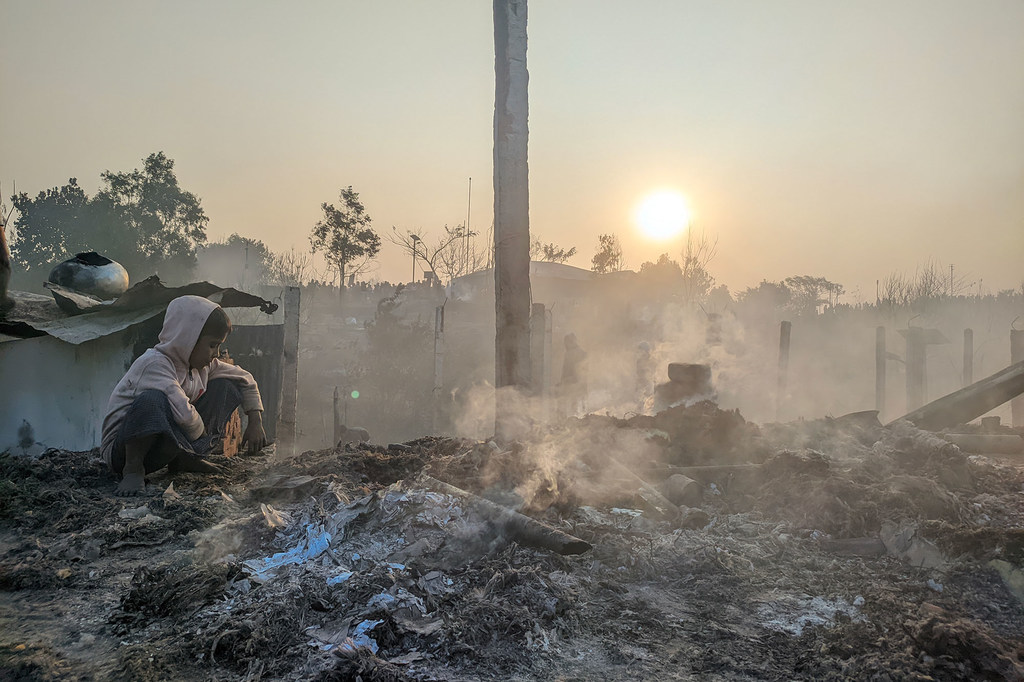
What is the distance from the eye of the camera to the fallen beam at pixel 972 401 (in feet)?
24.3

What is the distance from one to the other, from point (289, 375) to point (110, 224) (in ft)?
75.1

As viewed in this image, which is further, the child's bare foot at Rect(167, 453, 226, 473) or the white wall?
the white wall

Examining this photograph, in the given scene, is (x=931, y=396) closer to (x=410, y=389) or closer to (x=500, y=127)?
(x=410, y=389)

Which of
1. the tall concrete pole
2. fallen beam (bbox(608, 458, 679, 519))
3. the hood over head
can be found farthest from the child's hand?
fallen beam (bbox(608, 458, 679, 519))

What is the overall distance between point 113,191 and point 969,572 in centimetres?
3180

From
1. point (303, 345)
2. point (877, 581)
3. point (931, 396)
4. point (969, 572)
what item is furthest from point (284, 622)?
point (931, 396)

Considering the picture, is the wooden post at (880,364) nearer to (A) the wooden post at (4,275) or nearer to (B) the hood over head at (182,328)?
(B) the hood over head at (182,328)

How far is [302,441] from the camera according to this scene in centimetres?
1548

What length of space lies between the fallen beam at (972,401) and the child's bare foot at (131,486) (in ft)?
28.2

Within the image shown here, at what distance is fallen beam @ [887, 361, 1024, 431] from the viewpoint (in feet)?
24.3

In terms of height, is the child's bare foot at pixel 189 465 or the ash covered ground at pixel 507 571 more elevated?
the child's bare foot at pixel 189 465

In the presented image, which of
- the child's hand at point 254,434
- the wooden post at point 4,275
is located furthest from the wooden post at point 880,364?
the wooden post at point 4,275

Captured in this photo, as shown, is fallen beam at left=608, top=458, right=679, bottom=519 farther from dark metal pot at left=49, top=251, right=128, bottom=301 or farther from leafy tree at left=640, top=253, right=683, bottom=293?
leafy tree at left=640, top=253, right=683, bottom=293

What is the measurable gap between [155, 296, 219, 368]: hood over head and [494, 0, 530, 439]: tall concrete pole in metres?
2.75
